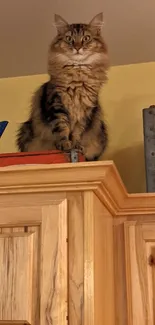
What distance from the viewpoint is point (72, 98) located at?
4.52ft

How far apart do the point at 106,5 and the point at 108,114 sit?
0.45m

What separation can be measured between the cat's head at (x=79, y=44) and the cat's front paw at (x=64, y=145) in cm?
27

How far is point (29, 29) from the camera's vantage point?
5.61 ft

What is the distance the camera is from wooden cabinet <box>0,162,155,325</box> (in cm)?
108

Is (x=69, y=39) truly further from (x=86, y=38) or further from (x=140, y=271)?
(x=140, y=271)

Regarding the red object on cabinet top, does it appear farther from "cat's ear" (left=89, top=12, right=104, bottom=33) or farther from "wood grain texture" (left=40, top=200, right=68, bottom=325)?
"cat's ear" (left=89, top=12, right=104, bottom=33)

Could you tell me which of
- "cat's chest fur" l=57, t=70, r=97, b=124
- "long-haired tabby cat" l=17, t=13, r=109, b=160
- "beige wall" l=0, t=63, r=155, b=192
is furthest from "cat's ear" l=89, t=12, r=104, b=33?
"beige wall" l=0, t=63, r=155, b=192

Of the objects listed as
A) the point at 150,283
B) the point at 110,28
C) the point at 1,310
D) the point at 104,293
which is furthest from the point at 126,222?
the point at 110,28

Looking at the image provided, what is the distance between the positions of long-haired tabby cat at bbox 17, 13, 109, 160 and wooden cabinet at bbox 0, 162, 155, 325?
189 mm

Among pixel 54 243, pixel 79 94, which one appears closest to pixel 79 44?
pixel 79 94

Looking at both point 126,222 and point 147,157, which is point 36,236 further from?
point 147,157

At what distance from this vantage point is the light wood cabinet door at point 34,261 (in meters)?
1.08

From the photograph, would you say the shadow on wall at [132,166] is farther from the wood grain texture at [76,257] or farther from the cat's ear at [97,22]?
the wood grain texture at [76,257]

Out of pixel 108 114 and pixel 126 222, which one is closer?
pixel 126 222
